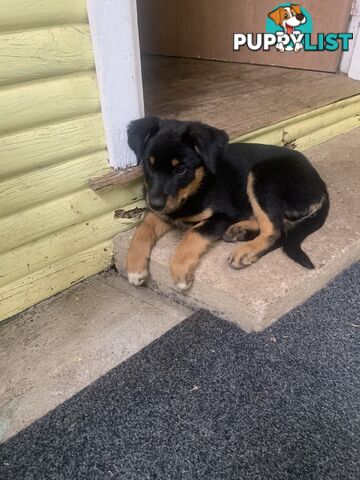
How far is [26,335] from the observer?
6.66ft

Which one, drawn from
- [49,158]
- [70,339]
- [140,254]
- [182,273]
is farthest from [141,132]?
[70,339]

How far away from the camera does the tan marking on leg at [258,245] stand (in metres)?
1.96

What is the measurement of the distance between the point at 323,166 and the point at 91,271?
1.78 meters

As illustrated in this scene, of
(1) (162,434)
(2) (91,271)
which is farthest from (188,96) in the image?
(1) (162,434)

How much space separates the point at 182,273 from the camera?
1.92 metres

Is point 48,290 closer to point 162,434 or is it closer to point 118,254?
point 118,254

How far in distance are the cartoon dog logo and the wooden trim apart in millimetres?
2575

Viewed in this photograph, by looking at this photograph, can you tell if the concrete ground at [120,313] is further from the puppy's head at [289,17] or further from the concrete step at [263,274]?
the puppy's head at [289,17]

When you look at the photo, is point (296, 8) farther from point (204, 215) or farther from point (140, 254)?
point (140, 254)

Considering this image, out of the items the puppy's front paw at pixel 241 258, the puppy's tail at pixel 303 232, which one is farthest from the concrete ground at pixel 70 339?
the puppy's tail at pixel 303 232

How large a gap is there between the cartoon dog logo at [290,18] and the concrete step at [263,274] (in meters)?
2.13

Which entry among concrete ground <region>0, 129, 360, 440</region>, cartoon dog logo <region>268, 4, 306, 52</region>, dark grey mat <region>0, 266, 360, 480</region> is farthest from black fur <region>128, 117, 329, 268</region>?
cartoon dog logo <region>268, 4, 306, 52</region>

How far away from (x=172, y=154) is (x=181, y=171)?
10 centimetres

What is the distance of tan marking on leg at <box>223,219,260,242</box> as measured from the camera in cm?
216
